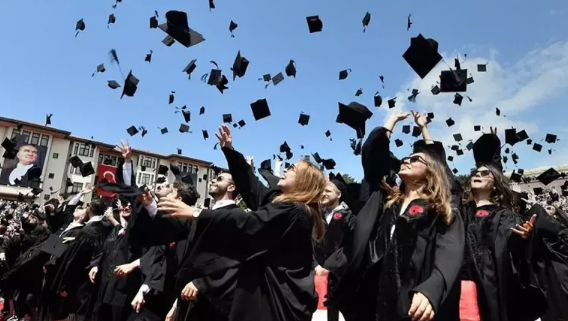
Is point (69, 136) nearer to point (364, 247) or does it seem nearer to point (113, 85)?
point (113, 85)

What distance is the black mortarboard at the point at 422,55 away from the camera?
456cm

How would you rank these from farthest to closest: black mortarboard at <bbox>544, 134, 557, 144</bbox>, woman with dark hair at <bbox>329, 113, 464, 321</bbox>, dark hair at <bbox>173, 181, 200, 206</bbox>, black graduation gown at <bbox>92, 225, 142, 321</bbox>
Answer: black mortarboard at <bbox>544, 134, 557, 144</bbox>, black graduation gown at <bbox>92, 225, 142, 321</bbox>, dark hair at <bbox>173, 181, 200, 206</bbox>, woman with dark hair at <bbox>329, 113, 464, 321</bbox>

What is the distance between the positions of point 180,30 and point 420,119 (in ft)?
11.3

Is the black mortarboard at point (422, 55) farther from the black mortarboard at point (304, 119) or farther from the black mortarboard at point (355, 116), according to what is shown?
the black mortarboard at point (304, 119)

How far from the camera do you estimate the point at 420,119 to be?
302 centimetres

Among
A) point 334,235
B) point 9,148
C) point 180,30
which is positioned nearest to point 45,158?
point 9,148

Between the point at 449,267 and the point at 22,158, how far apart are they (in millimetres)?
46722

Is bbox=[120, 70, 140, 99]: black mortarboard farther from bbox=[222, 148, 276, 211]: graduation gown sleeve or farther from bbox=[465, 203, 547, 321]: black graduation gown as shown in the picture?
bbox=[465, 203, 547, 321]: black graduation gown

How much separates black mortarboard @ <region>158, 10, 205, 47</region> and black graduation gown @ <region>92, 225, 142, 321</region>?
2.45 metres

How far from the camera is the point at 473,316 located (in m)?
2.46

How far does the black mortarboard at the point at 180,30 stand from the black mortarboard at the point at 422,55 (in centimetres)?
256

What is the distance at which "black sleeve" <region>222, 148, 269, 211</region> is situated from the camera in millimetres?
3008

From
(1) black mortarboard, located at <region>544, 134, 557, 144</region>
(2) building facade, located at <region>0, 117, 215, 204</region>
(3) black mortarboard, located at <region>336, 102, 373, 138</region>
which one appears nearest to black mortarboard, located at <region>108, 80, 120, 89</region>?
(3) black mortarboard, located at <region>336, 102, 373, 138</region>

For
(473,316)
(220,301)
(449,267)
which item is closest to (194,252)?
(220,301)
